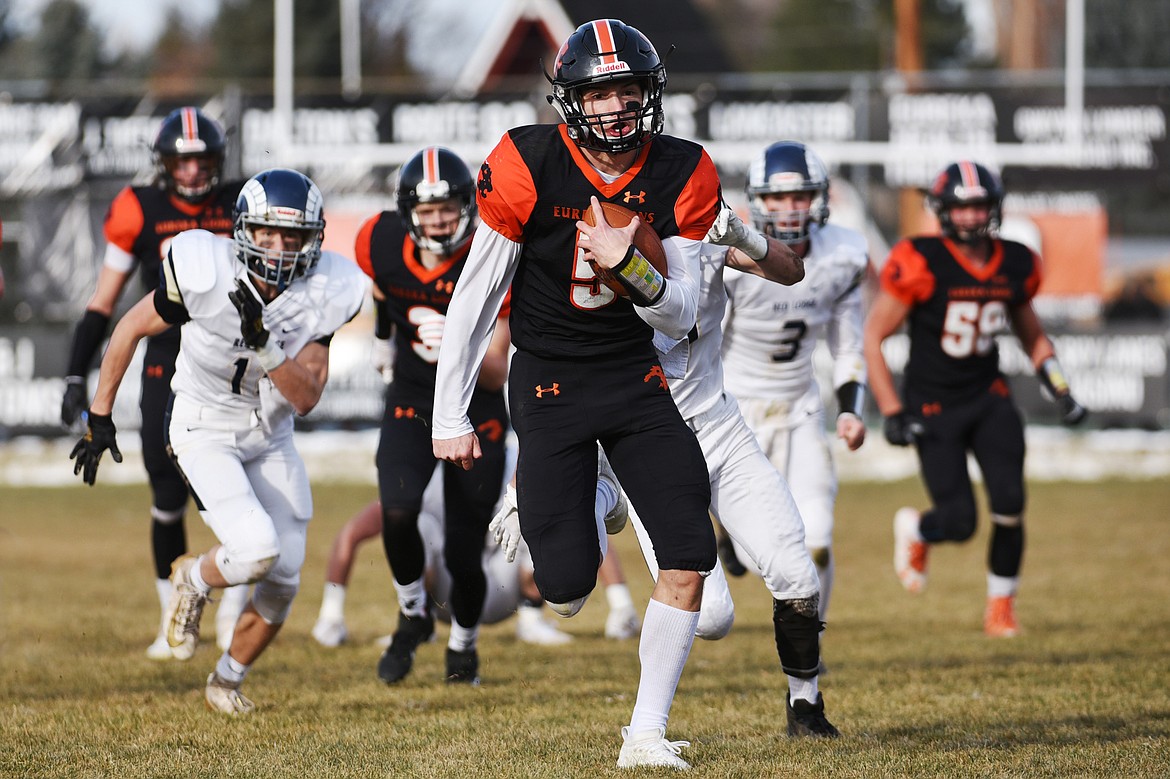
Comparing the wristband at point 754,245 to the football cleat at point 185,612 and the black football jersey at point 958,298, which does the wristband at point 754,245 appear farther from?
the black football jersey at point 958,298

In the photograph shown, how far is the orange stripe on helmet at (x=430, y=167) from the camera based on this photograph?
577 centimetres

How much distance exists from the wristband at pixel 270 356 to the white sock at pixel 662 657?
4.99ft

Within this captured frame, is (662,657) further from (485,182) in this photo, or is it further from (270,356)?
(270,356)

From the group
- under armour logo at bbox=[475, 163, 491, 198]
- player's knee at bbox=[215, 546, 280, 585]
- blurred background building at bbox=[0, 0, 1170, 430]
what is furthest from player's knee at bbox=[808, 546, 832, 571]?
blurred background building at bbox=[0, 0, 1170, 430]

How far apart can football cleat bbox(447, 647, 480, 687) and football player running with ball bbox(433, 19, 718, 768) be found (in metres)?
1.71

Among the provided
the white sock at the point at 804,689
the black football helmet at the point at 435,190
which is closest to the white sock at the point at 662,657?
the white sock at the point at 804,689

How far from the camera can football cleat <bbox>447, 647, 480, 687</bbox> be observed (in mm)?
5953

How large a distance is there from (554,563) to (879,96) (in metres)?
10.7

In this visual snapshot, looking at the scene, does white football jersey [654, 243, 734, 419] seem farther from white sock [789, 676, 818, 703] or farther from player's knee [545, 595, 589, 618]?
white sock [789, 676, 818, 703]

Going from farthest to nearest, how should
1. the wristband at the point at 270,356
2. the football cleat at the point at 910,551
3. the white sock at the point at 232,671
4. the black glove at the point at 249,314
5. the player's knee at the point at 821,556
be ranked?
the football cleat at the point at 910,551 < the player's knee at the point at 821,556 < the white sock at the point at 232,671 < the wristband at the point at 270,356 < the black glove at the point at 249,314

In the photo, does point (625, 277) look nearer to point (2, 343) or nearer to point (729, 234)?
point (729, 234)

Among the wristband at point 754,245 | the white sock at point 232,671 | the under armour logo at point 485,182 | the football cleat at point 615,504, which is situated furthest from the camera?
the white sock at point 232,671

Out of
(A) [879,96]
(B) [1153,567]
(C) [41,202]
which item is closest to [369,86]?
(C) [41,202]

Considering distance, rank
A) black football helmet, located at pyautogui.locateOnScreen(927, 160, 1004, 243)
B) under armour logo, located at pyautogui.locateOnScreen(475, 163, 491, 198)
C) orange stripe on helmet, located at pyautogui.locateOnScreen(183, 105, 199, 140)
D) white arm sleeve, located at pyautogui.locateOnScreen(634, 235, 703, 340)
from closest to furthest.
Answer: white arm sleeve, located at pyautogui.locateOnScreen(634, 235, 703, 340) → under armour logo, located at pyautogui.locateOnScreen(475, 163, 491, 198) → orange stripe on helmet, located at pyautogui.locateOnScreen(183, 105, 199, 140) → black football helmet, located at pyautogui.locateOnScreen(927, 160, 1004, 243)
